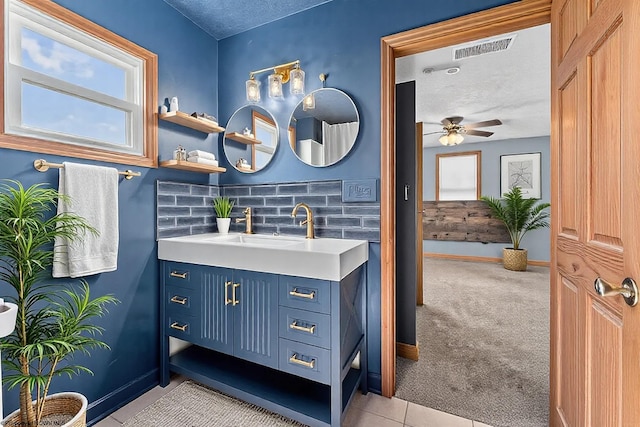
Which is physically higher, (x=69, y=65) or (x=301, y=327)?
(x=69, y=65)

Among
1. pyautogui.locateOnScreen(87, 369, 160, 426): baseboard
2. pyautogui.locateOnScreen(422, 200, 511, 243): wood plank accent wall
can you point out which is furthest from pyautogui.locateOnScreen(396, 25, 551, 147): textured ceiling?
pyautogui.locateOnScreen(87, 369, 160, 426): baseboard

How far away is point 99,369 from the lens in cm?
157

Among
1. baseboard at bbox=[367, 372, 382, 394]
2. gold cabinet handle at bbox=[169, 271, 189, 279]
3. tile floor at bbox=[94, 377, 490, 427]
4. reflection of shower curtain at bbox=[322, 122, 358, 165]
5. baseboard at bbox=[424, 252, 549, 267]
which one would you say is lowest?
tile floor at bbox=[94, 377, 490, 427]

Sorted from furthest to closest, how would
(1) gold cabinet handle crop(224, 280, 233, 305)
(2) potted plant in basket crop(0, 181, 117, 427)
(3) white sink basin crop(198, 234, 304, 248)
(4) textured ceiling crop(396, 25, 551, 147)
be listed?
1. (4) textured ceiling crop(396, 25, 551, 147)
2. (3) white sink basin crop(198, 234, 304, 248)
3. (1) gold cabinet handle crop(224, 280, 233, 305)
4. (2) potted plant in basket crop(0, 181, 117, 427)

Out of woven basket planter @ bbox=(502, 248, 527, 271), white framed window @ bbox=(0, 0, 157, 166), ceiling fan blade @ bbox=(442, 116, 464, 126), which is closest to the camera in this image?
white framed window @ bbox=(0, 0, 157, 166)

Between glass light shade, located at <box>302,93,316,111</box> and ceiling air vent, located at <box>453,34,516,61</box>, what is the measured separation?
53.8 inches

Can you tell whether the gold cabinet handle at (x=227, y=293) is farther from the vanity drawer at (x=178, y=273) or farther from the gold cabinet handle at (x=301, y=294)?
the gold cabinet handle at (x=301, y=294)

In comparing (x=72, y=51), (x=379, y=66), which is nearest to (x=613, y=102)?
(x=379, y=66)

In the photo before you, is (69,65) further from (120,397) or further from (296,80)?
(120,397)

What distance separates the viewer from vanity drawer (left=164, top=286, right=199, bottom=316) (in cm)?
171

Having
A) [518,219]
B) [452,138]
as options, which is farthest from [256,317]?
[518,219]

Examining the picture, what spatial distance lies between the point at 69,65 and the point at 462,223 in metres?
6.18

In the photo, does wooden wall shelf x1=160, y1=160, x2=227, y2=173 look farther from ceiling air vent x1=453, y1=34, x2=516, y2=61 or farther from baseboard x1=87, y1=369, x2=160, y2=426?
ceiling air vent x1=453, y1=34, x2=516, y2=61

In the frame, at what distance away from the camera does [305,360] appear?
4.58 feet
